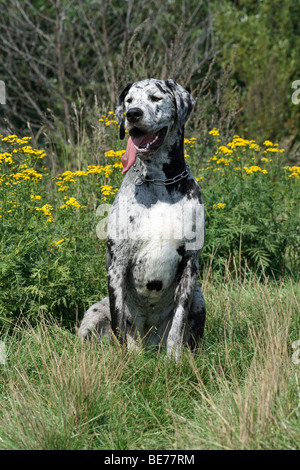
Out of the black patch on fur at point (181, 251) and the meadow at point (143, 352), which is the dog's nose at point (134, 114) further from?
the meadow at point (143, 352)

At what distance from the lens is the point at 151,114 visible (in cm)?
322

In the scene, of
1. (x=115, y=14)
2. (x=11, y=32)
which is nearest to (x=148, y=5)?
(x=115, y=14)

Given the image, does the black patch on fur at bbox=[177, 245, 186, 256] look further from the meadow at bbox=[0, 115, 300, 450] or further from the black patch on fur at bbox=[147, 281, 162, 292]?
the meadow at bbox=[0, 115, 300, 450]

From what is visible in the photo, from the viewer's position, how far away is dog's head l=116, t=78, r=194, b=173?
3203 mm

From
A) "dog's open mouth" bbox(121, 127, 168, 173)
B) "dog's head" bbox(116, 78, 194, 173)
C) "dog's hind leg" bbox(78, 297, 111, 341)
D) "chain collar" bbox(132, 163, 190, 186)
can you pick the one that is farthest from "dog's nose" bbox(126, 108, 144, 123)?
"dog's hind leg" bbox(78, 297, 111, 341)

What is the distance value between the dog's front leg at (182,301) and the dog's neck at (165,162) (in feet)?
1.55

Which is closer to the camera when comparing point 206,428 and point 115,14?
point 206,428

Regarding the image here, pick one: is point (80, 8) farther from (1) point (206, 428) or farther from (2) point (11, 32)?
(1) point (206, 428)

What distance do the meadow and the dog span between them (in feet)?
1.06

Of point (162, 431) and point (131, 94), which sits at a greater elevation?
point (131, 94)

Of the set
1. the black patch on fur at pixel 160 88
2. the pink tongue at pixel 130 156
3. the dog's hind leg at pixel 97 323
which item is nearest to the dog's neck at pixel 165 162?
the pink tongue at pixel 130 156

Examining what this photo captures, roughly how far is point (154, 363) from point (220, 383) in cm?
37

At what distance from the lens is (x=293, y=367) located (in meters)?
3.13

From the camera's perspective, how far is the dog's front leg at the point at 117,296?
11.2 feet
